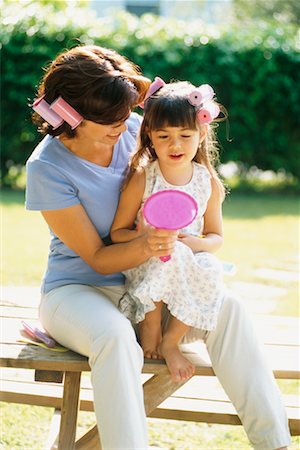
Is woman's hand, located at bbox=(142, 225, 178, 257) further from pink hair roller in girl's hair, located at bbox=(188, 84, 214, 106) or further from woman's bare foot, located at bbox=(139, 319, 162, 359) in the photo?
pink hair roller in girl's hair, located at bbox=(188, 84, 214, 106)

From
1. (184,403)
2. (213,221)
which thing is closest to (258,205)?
(184,403)

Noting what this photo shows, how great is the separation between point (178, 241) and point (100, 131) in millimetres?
457

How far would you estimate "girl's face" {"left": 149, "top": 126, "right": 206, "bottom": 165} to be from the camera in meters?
2.83

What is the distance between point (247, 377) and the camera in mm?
2820

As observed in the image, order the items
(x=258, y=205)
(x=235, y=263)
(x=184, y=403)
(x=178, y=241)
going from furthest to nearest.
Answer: (x=258, y=205) → (x=235, y=263) → (x=184, y=403) → (x=178, y=241)

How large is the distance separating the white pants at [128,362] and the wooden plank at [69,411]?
179 millimetres

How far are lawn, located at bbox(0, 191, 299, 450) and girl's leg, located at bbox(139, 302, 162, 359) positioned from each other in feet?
2.94

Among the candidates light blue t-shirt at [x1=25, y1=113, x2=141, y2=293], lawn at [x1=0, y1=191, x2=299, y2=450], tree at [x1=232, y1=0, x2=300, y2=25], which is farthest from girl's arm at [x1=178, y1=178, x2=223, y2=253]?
tree at [x1=232, y1=0, x2=300, y2=25]

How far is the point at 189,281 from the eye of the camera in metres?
2.83

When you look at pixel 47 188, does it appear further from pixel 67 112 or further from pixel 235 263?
pixel 235 263

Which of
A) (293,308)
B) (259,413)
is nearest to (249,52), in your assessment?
(293,308)

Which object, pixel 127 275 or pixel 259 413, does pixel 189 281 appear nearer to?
pixel 127 275

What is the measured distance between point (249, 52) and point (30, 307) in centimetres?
696

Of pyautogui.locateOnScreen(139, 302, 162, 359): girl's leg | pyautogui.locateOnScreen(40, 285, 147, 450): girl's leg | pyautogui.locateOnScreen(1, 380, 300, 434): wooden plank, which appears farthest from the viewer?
pyautogui.locateOnScreen(1, 380, 300, 434): wooden plank
